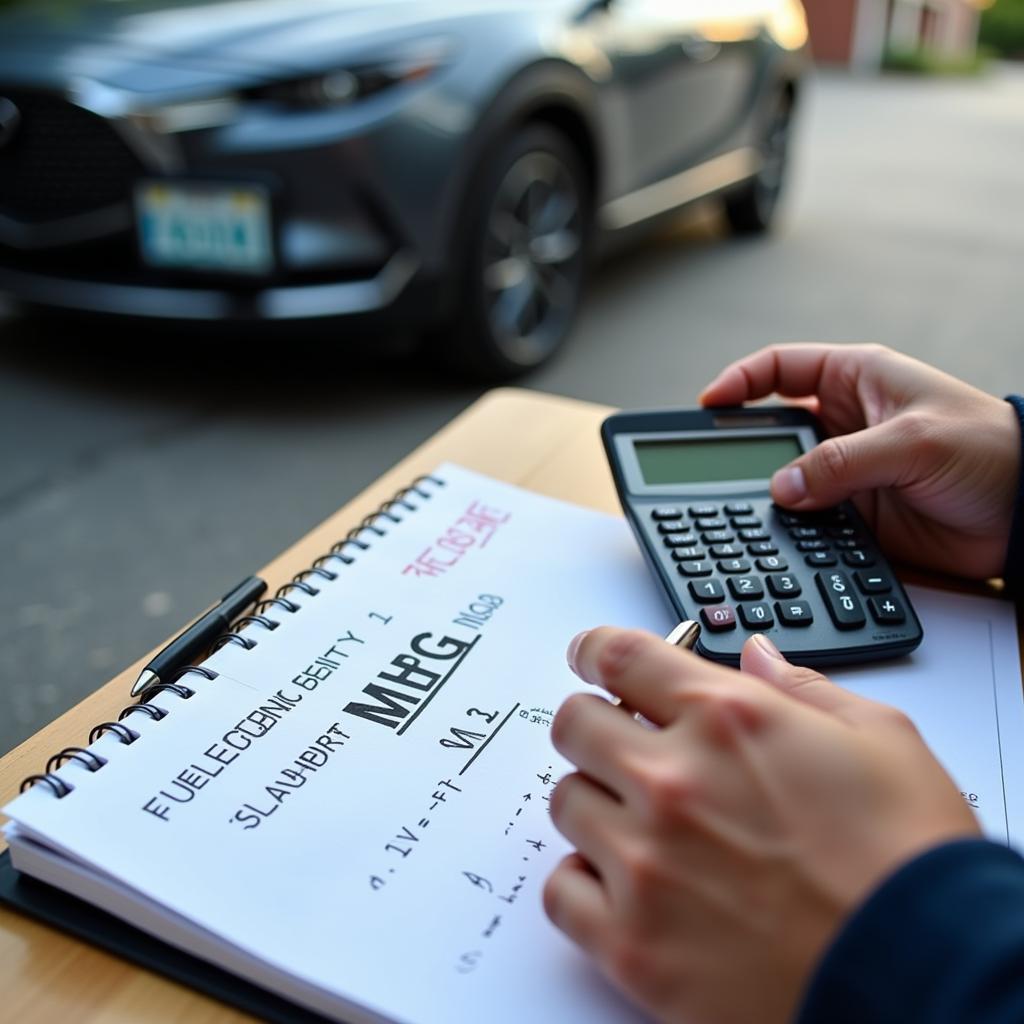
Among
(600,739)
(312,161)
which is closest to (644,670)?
(600,739)

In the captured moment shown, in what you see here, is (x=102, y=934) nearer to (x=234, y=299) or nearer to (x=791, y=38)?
(x=234, y=299)

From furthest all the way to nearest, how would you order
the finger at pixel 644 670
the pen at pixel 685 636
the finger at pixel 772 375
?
1. the finger at pixel 772 375
2. the pen at pixel 685 636
3. the finger at pixel 644 670

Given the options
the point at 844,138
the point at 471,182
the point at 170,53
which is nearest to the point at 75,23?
the point at 170,53

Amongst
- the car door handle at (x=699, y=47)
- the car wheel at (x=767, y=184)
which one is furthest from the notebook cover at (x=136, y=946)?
the car wheel at (x=767, y=184)

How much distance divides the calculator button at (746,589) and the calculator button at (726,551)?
32mm

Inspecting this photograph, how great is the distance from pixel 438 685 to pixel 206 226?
5.87ft

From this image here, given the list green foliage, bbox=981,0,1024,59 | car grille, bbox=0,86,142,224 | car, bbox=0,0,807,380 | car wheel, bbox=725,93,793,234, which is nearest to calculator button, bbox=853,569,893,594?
car, bbox=0,0,807,380

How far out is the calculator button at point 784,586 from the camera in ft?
2.54

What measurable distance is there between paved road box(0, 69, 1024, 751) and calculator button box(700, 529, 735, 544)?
1.17 metres

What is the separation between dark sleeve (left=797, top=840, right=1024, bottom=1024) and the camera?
420 millimetres

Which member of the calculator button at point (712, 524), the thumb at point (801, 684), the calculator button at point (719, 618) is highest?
the thumb at point (801, 684)

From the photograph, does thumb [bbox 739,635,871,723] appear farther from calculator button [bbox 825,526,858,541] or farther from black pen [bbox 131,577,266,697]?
black pen [bbox 131,577,266,697]

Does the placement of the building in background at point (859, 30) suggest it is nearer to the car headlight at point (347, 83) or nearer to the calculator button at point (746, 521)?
the car headlight at point (347, 83)

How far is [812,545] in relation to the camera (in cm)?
83
